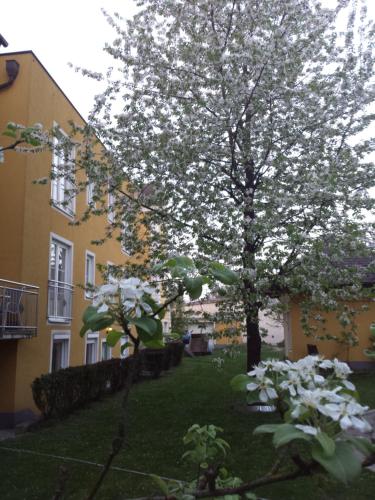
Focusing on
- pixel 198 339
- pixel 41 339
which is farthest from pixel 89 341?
pixel 198 339

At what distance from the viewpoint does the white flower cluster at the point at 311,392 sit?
3.89ft

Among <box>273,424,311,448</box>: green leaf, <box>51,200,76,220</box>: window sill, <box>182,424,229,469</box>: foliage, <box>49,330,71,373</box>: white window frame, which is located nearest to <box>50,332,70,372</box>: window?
<box>49,330,71,373</box>: white window frame

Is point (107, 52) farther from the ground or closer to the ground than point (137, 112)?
farther from the ground

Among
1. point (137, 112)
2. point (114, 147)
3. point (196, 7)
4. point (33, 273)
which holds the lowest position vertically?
point (33, 273)

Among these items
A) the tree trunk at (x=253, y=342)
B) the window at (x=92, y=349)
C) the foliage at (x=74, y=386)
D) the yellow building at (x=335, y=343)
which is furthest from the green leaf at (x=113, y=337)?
the window at (x=92, y=349)

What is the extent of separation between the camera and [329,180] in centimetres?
864

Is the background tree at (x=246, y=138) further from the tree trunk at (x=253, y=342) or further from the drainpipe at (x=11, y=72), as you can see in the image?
the drainpipe at (x=11, y=72)

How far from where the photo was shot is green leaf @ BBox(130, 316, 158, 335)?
1.39 m

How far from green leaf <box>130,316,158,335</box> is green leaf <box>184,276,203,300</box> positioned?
14 cm

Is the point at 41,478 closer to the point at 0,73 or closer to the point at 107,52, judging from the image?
the point at 107,52

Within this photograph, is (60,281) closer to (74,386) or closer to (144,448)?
(74,386)

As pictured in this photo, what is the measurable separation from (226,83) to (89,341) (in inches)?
403

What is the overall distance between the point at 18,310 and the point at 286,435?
10393mm

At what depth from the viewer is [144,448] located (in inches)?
306
